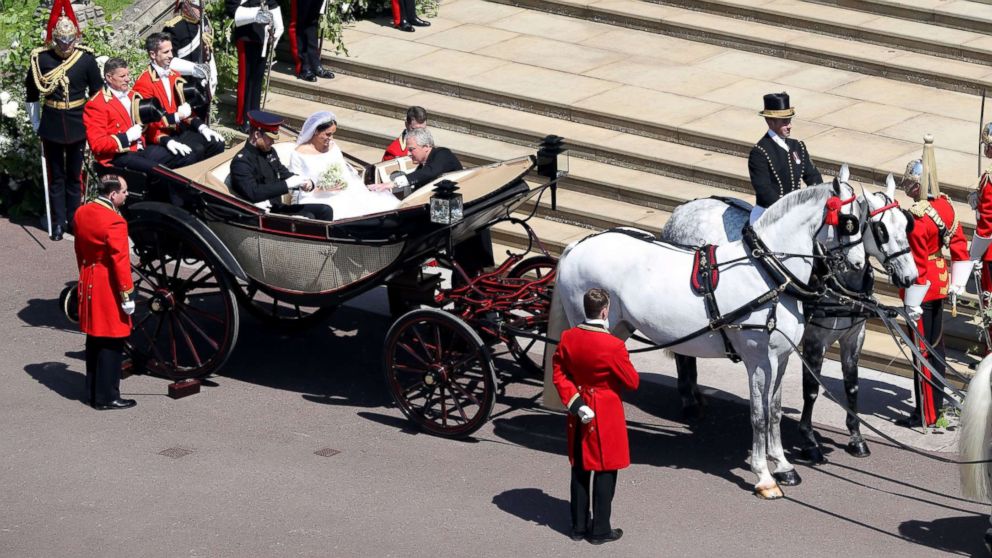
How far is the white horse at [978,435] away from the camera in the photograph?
8.50 metres

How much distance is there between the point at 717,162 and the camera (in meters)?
14.9

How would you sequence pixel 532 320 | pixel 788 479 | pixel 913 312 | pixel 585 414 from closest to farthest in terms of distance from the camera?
1. pixel 585 414
2. pixel 788 479
3. pixel 913 312
4. pixel 532 320

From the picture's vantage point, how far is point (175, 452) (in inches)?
415

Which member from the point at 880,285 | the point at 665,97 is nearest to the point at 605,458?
the point at 880,285

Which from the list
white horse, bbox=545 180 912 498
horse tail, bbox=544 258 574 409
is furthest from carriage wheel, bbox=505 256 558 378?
white horse, bbox=545 180 912 498

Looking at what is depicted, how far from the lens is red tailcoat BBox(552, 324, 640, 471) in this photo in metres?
8.98

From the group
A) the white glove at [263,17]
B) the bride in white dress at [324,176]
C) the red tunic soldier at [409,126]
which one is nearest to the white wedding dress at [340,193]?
the bride in white dress at [324,176]

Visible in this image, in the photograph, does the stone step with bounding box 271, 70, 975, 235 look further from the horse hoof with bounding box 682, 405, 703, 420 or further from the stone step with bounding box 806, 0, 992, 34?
the stone step with bounding box 806, 0, 992, 34

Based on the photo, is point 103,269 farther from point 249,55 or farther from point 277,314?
point 249,55

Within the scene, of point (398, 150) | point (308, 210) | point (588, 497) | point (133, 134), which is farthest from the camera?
point (133, 134)

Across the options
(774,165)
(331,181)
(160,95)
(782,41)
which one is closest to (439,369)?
(331,181)

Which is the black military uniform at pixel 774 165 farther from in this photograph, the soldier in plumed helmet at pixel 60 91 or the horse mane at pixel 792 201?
the soldier in plumed helmet at pixel 60 91

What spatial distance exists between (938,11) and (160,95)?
27.6 ft

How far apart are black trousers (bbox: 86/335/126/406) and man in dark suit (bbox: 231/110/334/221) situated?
4.48 feet
